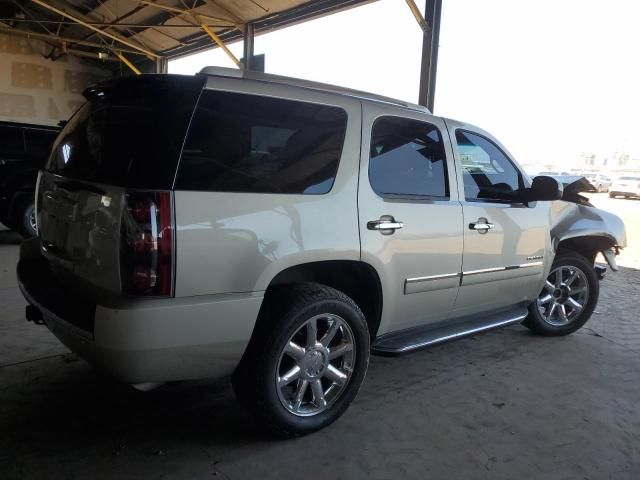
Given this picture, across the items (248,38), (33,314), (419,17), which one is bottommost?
(33,314)

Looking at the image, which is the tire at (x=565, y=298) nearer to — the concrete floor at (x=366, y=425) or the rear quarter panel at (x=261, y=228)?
the concrete floor at (x=366, y=425)

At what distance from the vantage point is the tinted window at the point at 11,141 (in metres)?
7.18

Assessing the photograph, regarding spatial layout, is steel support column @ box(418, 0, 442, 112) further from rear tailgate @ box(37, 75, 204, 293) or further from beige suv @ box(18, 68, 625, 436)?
rear tailgate @ box(37, 75, 204, 293)

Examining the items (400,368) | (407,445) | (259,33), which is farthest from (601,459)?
(259,33)

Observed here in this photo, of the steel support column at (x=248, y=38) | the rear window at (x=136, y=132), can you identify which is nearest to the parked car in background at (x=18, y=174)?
the rear window at (x=136, y=132)

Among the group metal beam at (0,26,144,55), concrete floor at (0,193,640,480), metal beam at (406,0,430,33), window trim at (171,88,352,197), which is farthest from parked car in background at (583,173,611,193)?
window trim at (171,88,352,197)

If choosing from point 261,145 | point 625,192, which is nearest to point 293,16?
point 261,145

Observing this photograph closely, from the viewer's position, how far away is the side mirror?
3643 millimetres

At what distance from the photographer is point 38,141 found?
746cm

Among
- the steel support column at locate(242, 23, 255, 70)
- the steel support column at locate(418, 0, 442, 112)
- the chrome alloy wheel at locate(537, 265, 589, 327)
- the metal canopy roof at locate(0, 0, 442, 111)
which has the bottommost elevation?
the chrome alloy wheel at locate(537, 265, 589, 327)

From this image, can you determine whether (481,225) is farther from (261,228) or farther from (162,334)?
(162,334)

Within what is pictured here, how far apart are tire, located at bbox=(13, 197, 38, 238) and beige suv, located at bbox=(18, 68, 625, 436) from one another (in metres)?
4.79

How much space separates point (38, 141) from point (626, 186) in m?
27.2

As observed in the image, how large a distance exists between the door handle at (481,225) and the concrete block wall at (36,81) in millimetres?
17873
